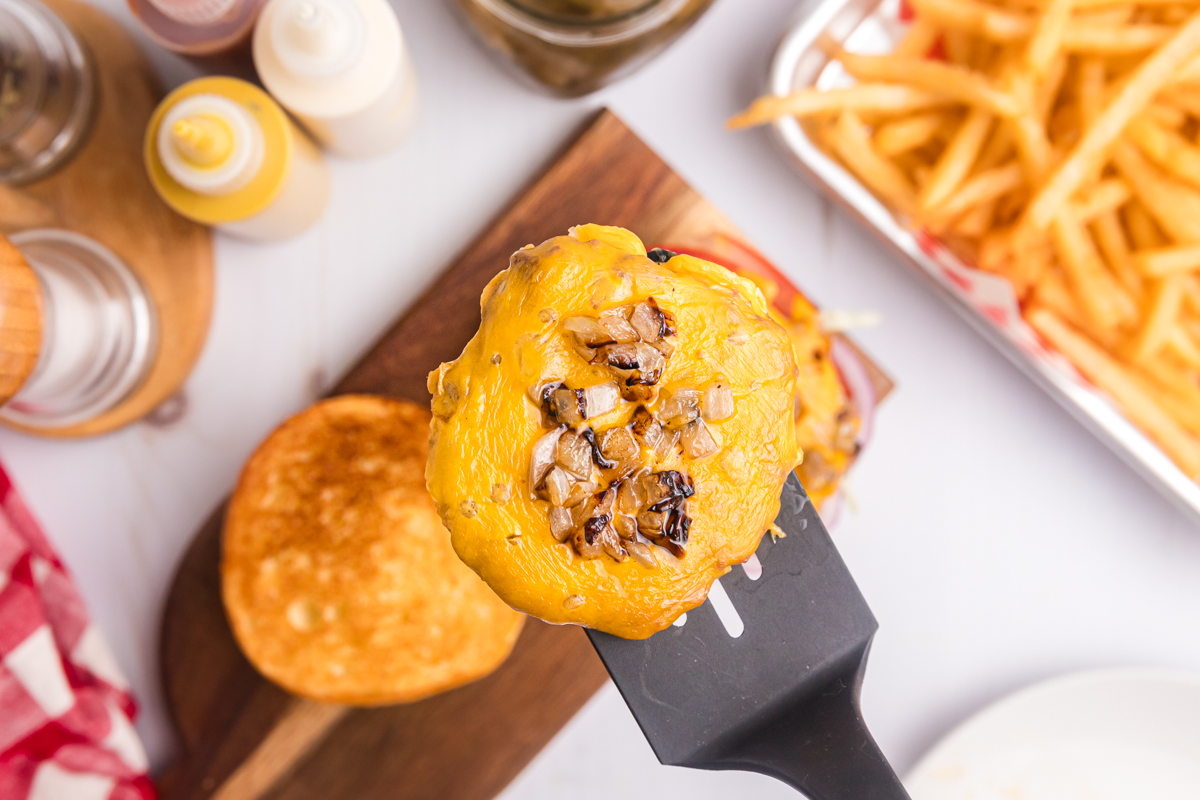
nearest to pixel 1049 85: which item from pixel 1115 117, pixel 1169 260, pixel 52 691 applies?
pixel 1115 117

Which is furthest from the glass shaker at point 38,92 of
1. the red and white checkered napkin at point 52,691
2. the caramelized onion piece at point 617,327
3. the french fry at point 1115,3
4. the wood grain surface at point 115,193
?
the french fry at point 1115,3

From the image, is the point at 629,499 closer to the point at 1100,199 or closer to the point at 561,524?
the point at 561,524

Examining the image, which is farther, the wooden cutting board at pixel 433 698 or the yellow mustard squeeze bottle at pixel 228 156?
the wooden cutting board at pixel 433 698

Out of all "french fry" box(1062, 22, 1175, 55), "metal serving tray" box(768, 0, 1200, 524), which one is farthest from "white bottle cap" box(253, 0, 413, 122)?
"french fry" box(1062, 22, 1175, 55)

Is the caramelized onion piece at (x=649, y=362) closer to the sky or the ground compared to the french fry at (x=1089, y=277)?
closer to the sky

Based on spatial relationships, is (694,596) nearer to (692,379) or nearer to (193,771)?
(692,379)

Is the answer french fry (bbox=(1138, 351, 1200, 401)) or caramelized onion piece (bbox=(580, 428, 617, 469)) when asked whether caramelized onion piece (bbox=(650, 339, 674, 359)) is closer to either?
caramelized onion piece (bbox=(580, 428, 617, 469))

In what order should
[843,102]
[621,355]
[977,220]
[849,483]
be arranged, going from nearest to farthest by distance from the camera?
[621,355] → [843,102] → [977,220] → [849,483]

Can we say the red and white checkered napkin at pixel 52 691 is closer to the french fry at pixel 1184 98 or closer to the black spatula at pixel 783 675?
the black spatula at pixel 783 675
